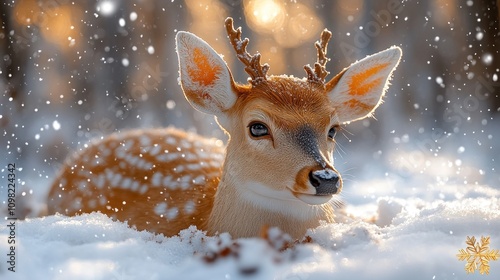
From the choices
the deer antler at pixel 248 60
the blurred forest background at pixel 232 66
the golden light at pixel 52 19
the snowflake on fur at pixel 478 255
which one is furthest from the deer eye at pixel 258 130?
the golden light at pixel 52 19

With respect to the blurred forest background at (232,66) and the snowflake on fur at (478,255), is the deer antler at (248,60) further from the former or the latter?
the blurred forest background at (232,66)

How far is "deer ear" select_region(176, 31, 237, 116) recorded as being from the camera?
7.16ft

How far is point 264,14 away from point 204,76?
3310mm

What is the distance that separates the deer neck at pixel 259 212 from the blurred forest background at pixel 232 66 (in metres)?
2.35

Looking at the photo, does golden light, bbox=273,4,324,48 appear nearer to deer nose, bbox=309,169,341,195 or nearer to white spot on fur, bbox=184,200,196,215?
white spot on fur, bbox=184,200,196,215

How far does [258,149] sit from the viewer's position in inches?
83.2

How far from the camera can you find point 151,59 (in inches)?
217

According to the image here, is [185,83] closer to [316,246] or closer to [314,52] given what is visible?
[316,246]

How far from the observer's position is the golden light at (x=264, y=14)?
5391 millimetres

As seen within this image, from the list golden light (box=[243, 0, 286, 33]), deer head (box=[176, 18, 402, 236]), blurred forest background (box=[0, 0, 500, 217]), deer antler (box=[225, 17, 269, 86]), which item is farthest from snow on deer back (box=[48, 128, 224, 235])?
golden light (box=[243, 0, 286, 33])

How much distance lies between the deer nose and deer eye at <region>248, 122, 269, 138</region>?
0.99ft

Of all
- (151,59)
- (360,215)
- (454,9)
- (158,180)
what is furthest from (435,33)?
(158,180)

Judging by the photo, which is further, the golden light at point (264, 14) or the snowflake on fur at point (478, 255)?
the golden light at point (264, 14)

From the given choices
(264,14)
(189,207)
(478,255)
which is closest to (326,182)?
(478,255)
